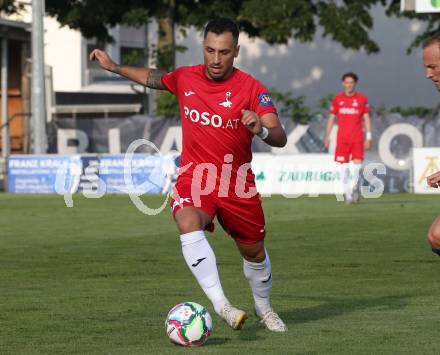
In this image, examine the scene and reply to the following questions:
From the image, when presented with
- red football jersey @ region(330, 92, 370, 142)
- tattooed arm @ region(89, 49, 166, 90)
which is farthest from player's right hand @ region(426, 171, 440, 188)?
red football jersey @ region(330, 92, 370, 142)

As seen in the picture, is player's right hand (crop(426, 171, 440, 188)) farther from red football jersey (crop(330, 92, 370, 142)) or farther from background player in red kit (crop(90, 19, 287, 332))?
red football jersey (crop(330, 92, 370, 142))

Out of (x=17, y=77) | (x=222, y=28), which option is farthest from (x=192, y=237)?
(x=17, y=77)

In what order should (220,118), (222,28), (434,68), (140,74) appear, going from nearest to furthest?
(434,68) → (222,28) → (220,118) → (140,74)

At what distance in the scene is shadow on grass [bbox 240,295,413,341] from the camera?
30.2 feet

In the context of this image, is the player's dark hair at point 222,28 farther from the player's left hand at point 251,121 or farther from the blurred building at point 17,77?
the blurred building at point 17,77

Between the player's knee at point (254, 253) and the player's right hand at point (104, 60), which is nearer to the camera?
the player's knee at point (254, 253)

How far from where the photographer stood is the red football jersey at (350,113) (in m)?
25.1

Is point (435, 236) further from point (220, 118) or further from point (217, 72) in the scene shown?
point (217, 72)

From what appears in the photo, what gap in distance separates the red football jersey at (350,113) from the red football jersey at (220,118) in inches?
632

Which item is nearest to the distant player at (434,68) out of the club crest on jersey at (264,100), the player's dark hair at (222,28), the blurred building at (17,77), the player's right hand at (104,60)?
the club crest on jersey at (264,100)

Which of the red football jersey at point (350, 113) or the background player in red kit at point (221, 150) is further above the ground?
the background player in red kit at point (221, 150)

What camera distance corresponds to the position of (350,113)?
82.6 feet

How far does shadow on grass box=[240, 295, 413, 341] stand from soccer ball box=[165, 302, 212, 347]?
405mm

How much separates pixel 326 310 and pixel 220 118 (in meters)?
2.00
